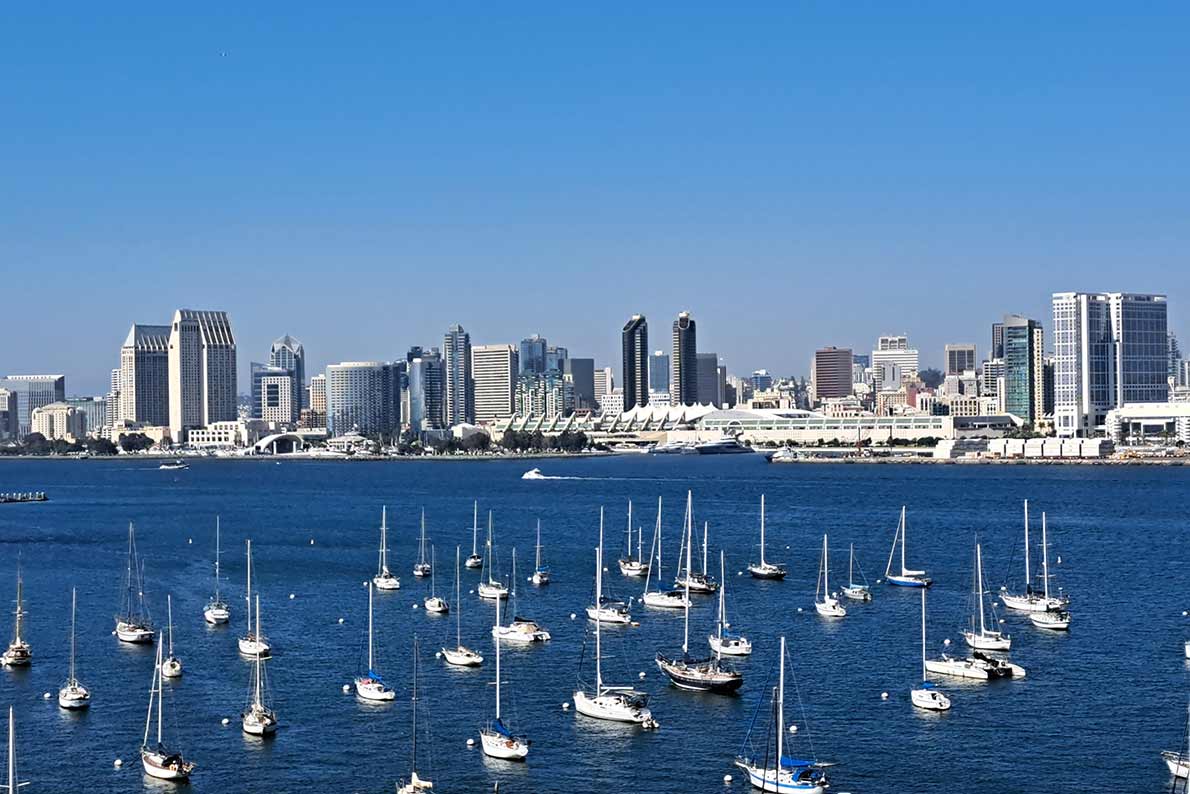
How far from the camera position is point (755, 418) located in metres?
178

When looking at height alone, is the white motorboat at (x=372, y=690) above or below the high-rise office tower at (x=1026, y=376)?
below

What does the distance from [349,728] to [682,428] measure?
158090 mm

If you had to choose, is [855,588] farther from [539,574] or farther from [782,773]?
[782,773]

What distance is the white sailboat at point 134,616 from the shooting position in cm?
3619

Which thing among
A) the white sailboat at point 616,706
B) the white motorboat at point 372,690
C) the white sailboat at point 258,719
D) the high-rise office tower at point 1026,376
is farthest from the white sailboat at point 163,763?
the high-rise office tower at point 1026,376

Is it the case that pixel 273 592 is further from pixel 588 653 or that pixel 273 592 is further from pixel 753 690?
pixel 753 690

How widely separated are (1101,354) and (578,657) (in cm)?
12868

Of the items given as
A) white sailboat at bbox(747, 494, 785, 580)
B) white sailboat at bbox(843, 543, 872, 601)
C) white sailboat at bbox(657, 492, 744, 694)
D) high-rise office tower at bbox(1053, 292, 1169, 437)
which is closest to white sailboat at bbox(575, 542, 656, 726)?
white sailboat at bbox(657, 492, 744, 694)

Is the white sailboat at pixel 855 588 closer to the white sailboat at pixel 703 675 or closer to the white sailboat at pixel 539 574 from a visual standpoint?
the white sailboat at pixel 539 574

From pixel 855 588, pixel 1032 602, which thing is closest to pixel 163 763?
pixel 1032 602

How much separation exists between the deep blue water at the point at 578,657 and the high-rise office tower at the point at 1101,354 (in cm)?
8218

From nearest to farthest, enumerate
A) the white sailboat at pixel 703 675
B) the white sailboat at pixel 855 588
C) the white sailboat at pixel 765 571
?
1. the white sailboat at pixel 703 675
2. the white sailboat at pixel 855 588
3. the white sailboat at pixel 765 571

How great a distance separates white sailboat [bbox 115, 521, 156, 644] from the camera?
36188mm

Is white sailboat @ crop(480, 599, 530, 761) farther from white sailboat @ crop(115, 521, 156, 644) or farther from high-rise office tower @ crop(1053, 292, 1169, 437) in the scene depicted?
high-rise office tower @ crop(1053, 292, 1169, 437)
